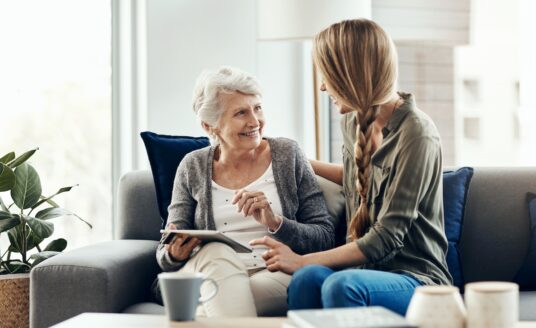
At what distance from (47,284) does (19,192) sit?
0.78 meters

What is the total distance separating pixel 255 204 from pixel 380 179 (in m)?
0.38

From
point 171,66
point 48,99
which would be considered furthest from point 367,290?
point 48,99

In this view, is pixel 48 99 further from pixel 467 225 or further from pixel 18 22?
pixel 467 225

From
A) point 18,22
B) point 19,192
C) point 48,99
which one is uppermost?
point 18,22

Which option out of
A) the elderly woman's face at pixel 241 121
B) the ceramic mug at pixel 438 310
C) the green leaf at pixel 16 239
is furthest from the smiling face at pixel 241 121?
the ceramic mug at pixel 438 310

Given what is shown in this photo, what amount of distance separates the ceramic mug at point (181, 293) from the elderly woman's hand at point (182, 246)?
0.73 m

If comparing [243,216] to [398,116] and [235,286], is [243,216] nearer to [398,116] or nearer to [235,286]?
[235,286]

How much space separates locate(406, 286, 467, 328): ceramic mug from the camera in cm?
170

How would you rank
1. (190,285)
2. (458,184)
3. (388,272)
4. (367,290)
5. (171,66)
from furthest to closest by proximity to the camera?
1. (171,66)
2. (458,184)
3. (388,272)
4. (367,290)
5. (190,285)

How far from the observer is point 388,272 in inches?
94.8

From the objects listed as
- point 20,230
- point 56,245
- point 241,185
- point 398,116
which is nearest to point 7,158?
point 20,230

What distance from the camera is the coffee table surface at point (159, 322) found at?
1.92 m

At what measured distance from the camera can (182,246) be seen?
265 centimetres

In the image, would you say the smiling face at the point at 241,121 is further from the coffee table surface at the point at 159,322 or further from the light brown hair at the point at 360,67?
the coffee table surface at the point at 159,322
